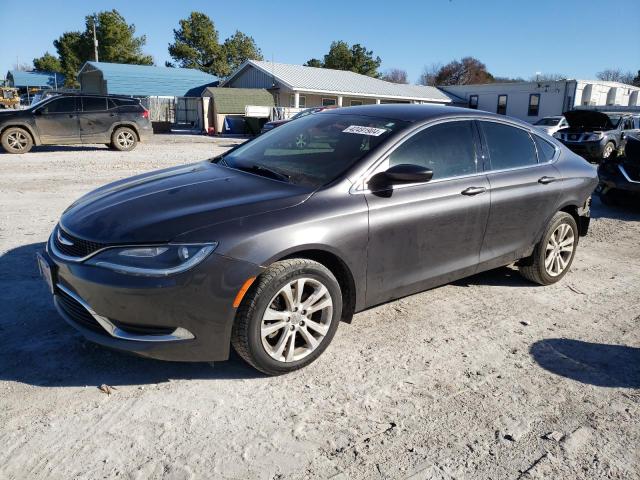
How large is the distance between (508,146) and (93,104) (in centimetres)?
1357

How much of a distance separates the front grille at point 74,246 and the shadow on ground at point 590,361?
2.96 m

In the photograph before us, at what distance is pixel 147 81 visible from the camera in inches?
1471

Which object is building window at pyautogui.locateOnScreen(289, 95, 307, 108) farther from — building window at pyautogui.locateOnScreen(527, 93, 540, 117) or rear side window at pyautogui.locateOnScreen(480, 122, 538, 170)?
rear side window at pyautogui.locateOnScreen(480, 122, 538, 170)

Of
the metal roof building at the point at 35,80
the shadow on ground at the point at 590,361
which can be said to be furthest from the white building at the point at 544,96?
the metal roof building at the point at 35,80

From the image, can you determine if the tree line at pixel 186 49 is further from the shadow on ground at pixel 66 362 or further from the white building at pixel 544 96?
the shadow on ground at pixel 66 362

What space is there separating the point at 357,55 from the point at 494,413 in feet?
212

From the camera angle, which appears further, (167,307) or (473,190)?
(473,190)

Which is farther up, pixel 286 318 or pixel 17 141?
pixel 17 141

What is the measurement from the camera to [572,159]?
506 centimetres

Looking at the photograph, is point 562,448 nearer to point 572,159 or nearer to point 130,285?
point 130,285

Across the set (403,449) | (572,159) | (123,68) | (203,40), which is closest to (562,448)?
(403,449)

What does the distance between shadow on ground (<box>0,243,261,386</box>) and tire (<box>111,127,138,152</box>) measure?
1260 cm

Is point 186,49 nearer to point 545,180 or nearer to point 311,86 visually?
point 311,86

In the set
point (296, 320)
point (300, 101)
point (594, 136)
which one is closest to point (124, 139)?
point (296, 320)
